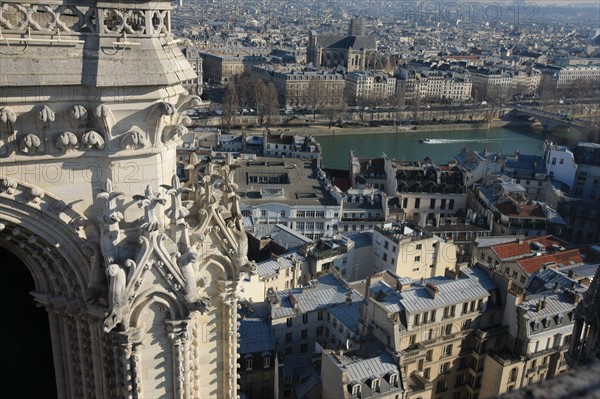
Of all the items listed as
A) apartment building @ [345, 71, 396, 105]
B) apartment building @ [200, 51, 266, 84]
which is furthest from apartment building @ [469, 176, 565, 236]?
apartment building @ [200, 51, 266, 84]

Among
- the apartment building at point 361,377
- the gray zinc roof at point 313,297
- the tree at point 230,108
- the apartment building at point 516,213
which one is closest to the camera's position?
the apartment building at point 361,377

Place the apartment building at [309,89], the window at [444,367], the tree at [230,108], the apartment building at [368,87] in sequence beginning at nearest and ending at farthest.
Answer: the window at [444,367]
the tree at [230,108]
the apartment building at [309,89]
the apartment building at [368,87]

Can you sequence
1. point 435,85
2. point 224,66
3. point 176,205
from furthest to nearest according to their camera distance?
point 224,66, point 435,85, point 176,205

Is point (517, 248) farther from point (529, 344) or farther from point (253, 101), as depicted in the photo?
point (253, 101)

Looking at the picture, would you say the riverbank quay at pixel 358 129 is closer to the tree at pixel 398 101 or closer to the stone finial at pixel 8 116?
the tree at pixel 398 101

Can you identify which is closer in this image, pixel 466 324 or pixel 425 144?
pixel 466 324

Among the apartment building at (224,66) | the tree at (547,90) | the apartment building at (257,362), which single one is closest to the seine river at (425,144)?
the tree at (547,90)

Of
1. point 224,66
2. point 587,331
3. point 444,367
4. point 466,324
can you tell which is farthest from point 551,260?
point 224,66
